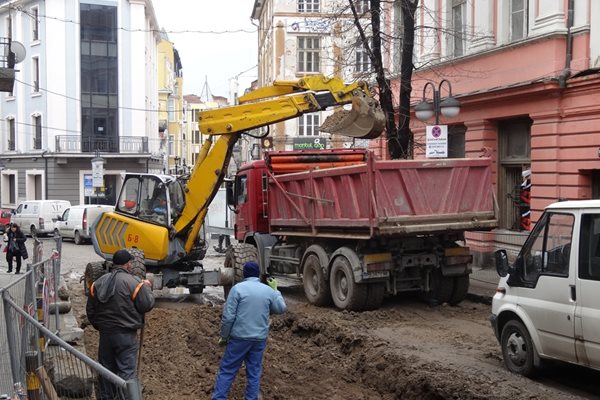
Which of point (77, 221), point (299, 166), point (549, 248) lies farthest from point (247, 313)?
point (77, 221)

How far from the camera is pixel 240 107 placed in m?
13.3

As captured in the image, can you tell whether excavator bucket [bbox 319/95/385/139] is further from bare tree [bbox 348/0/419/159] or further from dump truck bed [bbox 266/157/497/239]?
bare tree [bbox 348/0/419/159]

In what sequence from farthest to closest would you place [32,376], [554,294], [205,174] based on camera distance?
1. [205,174]
2. [554,294]
3. [32,376]

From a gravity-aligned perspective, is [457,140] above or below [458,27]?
below

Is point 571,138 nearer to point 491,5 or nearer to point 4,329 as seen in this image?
point 491,5


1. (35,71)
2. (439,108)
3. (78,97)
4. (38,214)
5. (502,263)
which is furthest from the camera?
(35,71)

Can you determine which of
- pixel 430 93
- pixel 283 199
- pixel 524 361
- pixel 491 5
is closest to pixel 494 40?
pixel 491 5

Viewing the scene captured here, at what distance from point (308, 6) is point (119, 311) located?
148 feet

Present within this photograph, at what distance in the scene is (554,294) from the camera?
24.2 feet

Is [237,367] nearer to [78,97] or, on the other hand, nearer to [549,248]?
[549,248]

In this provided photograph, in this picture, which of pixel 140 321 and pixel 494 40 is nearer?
pixel 140 321

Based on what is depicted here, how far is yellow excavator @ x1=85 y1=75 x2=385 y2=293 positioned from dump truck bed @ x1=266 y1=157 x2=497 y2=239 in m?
1.29

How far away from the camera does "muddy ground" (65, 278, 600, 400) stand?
7.58 metres

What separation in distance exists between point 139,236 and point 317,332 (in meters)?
4.98
